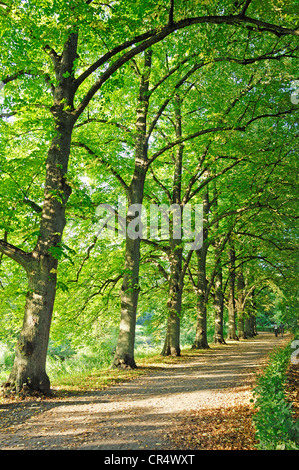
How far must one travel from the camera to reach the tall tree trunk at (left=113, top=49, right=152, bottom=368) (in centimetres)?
1180

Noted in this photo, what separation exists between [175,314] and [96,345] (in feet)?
16.3

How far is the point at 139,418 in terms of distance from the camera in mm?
5883

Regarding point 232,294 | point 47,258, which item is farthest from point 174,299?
point 232,294

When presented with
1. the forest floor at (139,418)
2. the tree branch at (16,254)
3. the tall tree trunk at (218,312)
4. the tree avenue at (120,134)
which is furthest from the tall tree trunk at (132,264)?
the tall tree trunk at (218,312)

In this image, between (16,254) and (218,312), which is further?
(218,312)

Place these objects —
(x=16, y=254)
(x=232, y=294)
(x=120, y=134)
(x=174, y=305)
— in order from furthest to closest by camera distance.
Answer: (x=232, y=294), (x=174, y=305), (x=120, y=134), (x=16, y=254)

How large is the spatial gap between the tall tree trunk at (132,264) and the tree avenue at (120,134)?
0.05 meters

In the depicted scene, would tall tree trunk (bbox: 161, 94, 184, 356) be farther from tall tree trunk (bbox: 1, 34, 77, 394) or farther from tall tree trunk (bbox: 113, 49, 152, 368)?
tall tree trunk (bbox: 1, 34, 77, 394)

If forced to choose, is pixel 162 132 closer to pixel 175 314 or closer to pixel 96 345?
pixel 175 314

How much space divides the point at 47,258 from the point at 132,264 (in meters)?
4.77

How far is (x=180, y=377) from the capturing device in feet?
33.9

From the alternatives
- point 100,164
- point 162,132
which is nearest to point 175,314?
point 100,164

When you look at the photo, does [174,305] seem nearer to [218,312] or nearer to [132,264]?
[132,264]

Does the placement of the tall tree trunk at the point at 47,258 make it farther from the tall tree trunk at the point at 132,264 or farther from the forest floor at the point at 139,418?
the tall tree trunk at the point at 132,264
